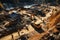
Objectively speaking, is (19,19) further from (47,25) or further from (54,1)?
(54,1)

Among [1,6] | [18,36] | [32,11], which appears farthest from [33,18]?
[1,6]

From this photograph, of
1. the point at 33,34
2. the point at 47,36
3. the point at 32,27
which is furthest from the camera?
the point at 32,27

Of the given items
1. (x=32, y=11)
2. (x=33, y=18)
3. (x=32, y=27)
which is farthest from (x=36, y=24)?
(x=32, y=11)

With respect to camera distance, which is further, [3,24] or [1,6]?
[1,6]

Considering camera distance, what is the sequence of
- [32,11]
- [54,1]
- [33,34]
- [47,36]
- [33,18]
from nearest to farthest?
[47,36] < [33,34] < [33,18] < [32,11] < [54,1]

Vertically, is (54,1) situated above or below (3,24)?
below

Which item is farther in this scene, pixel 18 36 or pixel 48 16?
pixel 48 16

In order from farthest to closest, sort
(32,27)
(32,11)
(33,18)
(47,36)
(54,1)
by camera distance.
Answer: (54,1)
(32,11)
(33,18)
(32,27)
(47,36)

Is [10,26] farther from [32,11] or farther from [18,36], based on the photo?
[32,11]

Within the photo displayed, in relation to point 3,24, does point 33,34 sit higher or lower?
lower
